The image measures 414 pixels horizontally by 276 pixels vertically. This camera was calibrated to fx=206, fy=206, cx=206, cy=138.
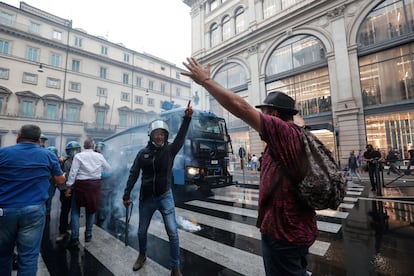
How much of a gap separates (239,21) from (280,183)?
89.7ft

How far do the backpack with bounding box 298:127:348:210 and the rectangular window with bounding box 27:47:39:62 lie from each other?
39170 mm

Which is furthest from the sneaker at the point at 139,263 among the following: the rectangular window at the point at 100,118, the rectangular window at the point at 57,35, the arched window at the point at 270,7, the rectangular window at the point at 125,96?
the rectangular window at the point at 57,35

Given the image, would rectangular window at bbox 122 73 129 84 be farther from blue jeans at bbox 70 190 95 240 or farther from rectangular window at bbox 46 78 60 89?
blue jeans at bbox 70 190 95 240

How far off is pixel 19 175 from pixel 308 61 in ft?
69.7

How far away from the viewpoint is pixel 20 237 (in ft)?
7.37

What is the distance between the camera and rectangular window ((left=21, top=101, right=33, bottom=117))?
2781 centimetres

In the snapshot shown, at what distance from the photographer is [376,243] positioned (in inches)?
146

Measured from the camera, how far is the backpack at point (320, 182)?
130 cm

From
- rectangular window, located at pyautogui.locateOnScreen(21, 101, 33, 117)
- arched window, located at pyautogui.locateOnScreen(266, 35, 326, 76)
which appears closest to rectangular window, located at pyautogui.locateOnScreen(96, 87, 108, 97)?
rectangular window, located at pyautogui.locateOnScreen(21, 101, 33, 117)

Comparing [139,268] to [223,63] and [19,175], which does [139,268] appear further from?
[223,63]

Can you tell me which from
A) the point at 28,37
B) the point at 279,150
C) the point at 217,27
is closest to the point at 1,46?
the point at 28,37

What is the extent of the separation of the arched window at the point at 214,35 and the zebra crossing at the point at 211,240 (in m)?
25.2

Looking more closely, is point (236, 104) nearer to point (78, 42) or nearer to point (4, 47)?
point (4, 47)

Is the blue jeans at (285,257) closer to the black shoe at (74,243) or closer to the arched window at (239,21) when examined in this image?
the black shoe at (74,243)
